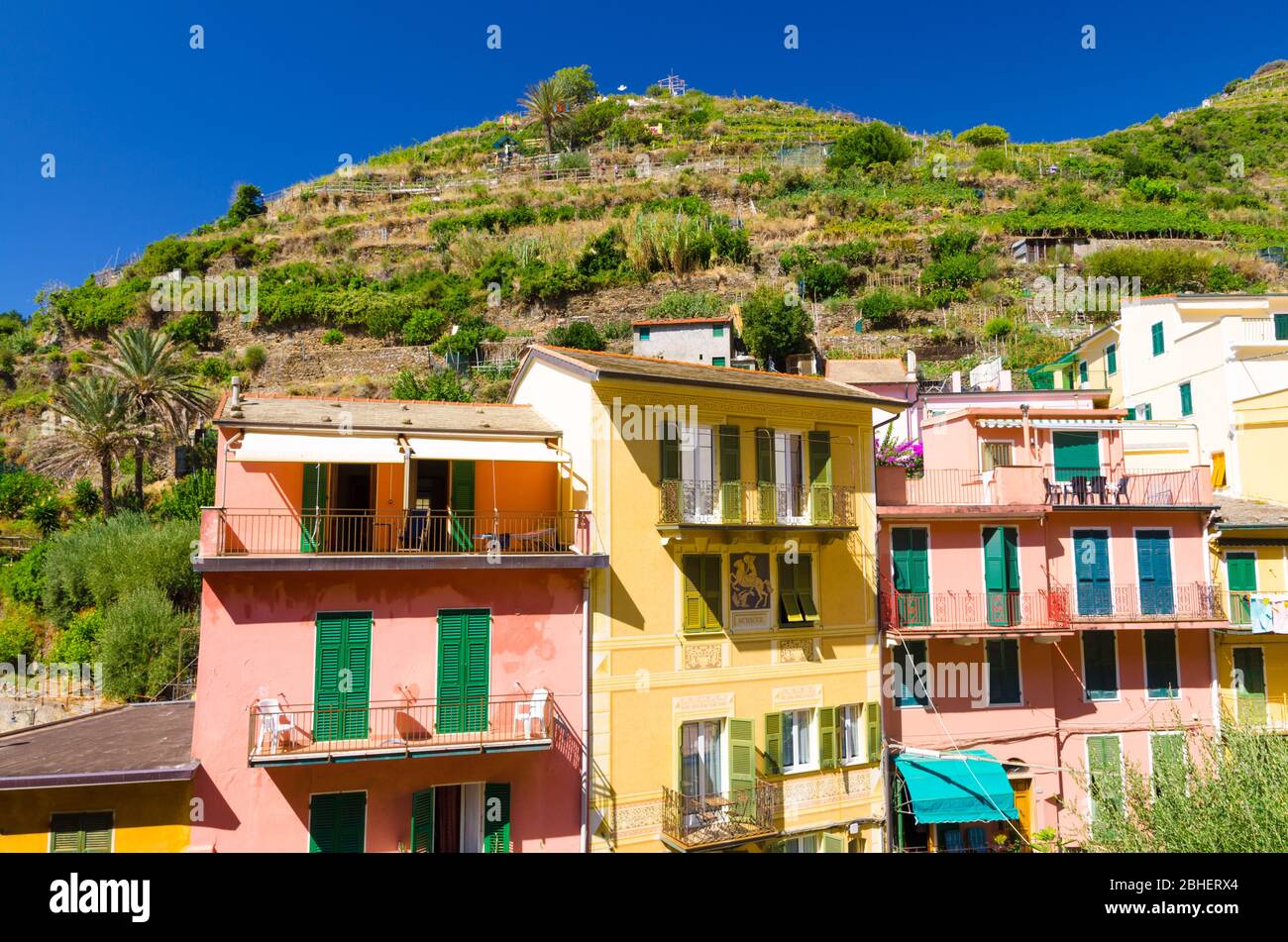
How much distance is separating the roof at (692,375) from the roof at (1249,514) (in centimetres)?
923

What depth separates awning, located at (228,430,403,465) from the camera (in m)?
13.9

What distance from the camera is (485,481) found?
16938 millimetres

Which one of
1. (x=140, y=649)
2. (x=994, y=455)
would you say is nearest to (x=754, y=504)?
(x=994, y=455)

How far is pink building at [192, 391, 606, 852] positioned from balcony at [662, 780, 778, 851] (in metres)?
1.88

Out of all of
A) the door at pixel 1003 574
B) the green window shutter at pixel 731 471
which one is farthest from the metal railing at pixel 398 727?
the door at pixel 1003 574

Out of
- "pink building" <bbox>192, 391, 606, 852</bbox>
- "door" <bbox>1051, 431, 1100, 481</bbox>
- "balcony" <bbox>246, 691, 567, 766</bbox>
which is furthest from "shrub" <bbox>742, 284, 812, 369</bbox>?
"balcony" <bbox>246, 691, 567, 766</bbox>

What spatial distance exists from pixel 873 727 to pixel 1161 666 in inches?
323

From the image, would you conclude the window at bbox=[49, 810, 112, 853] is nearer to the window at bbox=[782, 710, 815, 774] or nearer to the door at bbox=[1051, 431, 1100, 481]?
the window at bbox=[782, 710, 815, 774]

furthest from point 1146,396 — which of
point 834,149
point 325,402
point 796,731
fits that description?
point 834,149

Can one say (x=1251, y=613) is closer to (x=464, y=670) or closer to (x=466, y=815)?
(x=464, y=670)

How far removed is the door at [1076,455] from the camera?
22.1 m

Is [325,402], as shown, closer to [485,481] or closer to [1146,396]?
[485,481]
